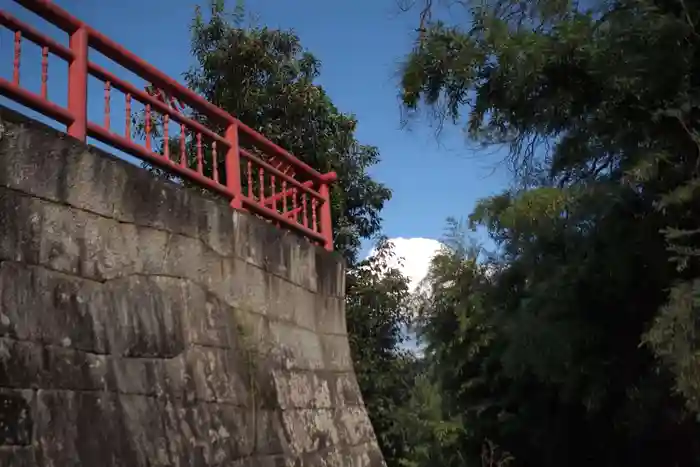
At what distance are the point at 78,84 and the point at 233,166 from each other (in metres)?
1.44

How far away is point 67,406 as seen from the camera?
2836 mm

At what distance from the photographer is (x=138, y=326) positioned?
3.41 m

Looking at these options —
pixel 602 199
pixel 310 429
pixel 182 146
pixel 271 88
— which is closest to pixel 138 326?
pixel 182 146

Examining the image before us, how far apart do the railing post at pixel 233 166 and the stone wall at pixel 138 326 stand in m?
0.18

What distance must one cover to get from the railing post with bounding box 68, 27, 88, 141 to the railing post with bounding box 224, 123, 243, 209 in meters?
1.26

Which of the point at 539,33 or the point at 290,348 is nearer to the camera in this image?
the point at 290,348

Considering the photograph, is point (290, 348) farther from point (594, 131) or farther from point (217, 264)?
point (594, 131)

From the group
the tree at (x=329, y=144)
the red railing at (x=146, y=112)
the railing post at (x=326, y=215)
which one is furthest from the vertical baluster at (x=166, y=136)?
the tree at (x=329, y=144)

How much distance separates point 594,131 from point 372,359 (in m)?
5.64

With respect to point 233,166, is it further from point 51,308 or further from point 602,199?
point 602,199

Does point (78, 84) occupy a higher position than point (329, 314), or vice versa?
point (78, 84)

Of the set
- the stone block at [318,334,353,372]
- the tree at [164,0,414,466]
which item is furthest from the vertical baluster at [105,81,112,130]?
the tree at [164,0,414,466]

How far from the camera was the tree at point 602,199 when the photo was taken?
5.16m

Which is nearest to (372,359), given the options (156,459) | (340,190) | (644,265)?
(340,190)
